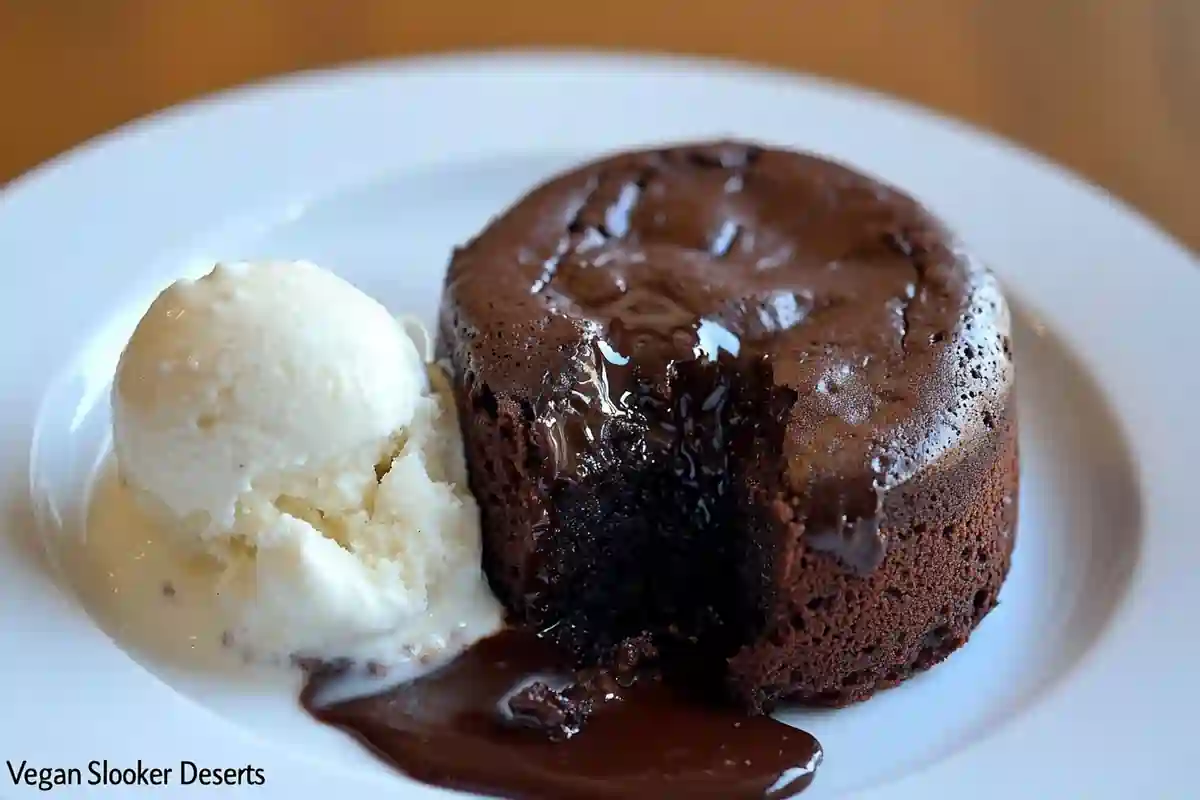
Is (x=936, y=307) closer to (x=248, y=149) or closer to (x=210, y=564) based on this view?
(x=210, y=564)

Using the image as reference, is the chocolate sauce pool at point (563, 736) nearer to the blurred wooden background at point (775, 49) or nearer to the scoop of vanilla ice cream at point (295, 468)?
the scoop of vanilla ice cream at point (295, 468)

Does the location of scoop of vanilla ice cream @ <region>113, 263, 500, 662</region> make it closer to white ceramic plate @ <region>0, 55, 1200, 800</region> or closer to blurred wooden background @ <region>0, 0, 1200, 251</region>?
white ceramic plate @ <region>0, 55, 1200, 800</region>

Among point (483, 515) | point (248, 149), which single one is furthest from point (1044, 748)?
point (248, 149)

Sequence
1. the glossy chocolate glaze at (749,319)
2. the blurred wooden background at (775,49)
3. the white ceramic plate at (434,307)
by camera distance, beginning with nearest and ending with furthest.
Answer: the white ceramic plate at (434,307) < the glossy chocolate glaze at (749,319) < the blurred wooden background at (775,49)

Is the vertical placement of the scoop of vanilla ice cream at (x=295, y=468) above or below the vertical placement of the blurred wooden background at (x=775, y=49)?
below

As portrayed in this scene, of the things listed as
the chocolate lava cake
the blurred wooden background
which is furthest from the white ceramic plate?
the blurred wooden background

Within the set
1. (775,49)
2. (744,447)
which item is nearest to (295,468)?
(744,447)

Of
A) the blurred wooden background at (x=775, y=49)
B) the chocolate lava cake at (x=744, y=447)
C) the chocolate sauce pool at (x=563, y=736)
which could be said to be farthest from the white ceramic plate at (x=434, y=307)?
the blurred wooden background at (x=775, y=49)
